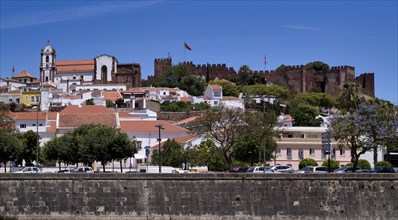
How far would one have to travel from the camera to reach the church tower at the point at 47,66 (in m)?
162

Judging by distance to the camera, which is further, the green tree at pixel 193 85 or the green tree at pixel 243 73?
the green tree at pixel 243 73

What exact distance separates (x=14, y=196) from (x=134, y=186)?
5915 mm

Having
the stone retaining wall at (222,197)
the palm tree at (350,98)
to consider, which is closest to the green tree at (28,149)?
the stone retaining wall at (222,197)

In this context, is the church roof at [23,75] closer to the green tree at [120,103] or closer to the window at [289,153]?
the green tree at [120,103]

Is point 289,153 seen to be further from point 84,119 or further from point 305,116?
point 305,116

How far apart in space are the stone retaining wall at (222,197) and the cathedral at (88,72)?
121m

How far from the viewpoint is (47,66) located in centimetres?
16300

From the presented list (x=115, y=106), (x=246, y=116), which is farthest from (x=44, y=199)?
(x=115, y=106)

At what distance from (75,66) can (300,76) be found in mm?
Answer: 53810

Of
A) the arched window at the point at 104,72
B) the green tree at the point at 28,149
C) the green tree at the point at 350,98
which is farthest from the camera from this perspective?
the arched window at the point at 104,72

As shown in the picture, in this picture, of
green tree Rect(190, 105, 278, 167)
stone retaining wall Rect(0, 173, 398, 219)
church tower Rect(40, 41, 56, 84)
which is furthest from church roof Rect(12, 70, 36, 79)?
stone retaining wall Rect(0, 173, 398, 219)

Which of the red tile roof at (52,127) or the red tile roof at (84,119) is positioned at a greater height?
the red tile roof at (84,119)

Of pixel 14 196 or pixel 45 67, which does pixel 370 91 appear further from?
pixel 14 196

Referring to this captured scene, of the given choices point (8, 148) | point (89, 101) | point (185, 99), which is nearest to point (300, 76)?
point (185, 99)
